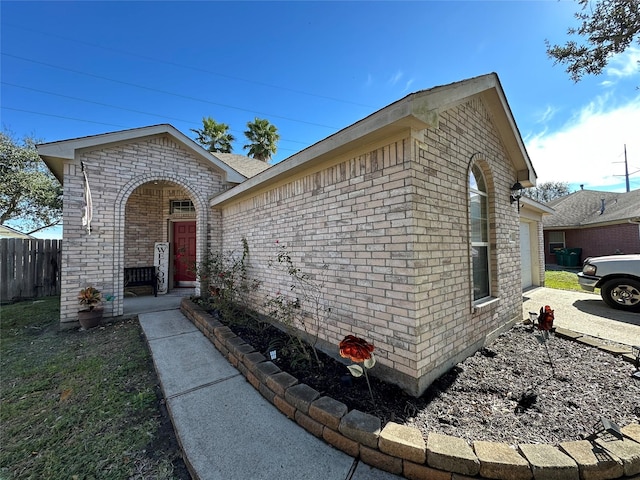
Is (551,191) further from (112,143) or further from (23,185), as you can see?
(23,185)

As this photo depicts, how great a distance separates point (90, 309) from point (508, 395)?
7.38 meters

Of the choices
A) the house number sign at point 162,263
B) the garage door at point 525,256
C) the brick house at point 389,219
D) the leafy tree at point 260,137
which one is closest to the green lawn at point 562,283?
the garage door at point 525,256

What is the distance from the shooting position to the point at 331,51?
7945 millimetres

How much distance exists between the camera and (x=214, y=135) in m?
19.3

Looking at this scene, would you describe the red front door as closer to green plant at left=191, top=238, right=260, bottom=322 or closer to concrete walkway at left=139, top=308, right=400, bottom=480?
green plant at left=191, top=238, right=260, bottom=322

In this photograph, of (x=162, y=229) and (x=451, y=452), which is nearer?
(x=451, y=452)

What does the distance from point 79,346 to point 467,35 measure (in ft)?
31.0

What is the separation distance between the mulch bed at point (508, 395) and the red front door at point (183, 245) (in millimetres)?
6692

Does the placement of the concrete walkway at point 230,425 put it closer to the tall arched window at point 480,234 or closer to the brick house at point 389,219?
the brick house at point 389,219

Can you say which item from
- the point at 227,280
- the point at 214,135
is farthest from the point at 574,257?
the point at 214,135

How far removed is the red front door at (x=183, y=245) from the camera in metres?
8.78

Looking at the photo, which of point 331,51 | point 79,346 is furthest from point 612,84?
point 79,346

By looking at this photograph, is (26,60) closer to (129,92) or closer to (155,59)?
(129,92)

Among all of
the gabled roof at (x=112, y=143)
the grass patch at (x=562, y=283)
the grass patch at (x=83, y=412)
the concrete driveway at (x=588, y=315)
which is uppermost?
the gabled roof at (x=112, y=143)
